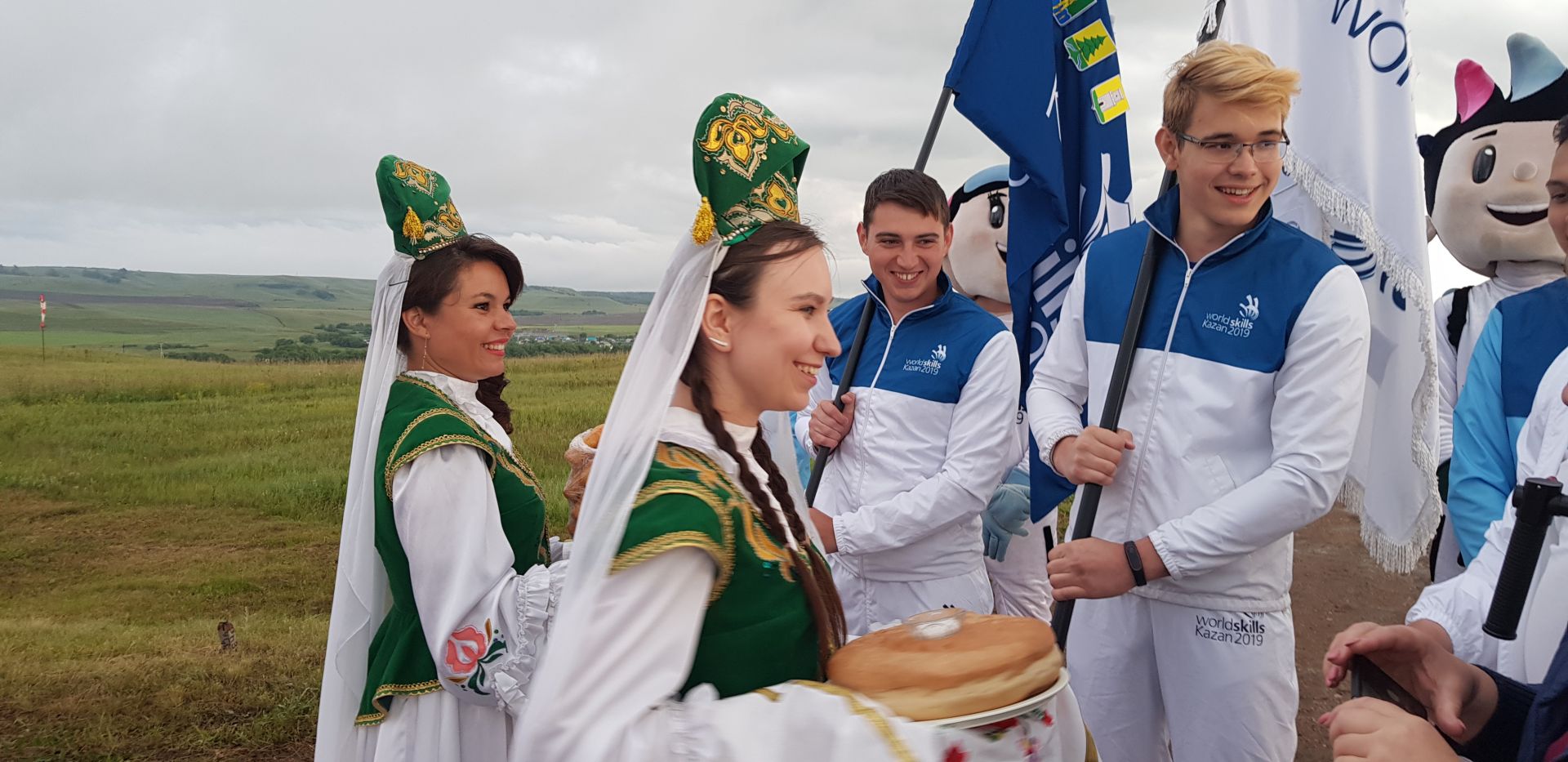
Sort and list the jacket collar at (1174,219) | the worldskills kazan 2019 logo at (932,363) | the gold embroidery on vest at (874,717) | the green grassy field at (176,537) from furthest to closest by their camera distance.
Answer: the green grassy field at (176,537) → the worldskills kazan 2019 logo at (932,363) → the jacket collar at (1174,219) → the gold embroidery on vest at (874,717)

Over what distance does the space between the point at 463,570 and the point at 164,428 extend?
20.5 ft

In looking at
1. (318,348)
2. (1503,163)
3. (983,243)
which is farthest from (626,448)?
(318,348)

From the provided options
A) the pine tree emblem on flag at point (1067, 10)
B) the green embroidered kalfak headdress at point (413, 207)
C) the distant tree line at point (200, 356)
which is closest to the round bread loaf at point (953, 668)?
the green embroidered kalfak headdress at point (413, 207)

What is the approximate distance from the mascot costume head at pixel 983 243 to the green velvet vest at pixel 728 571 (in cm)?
376

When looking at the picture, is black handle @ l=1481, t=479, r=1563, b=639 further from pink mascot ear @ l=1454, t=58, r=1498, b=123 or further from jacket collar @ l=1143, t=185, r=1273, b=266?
pink mascot ear @ l=1454, t=58, r=1498, b=123

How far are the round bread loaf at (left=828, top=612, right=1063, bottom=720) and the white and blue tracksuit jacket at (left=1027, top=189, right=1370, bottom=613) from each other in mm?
1102

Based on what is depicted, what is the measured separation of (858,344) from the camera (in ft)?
11.8

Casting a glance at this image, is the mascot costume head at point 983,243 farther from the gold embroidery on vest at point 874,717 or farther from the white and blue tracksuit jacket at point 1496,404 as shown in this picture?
the gold embroidery on vest at point 874,717

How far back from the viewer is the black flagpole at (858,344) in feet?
11.4

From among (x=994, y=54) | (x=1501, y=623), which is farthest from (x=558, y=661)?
(x=994, y=54)

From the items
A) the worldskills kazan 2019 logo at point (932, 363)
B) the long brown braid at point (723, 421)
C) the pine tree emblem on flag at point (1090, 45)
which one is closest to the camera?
the long brown braid at point (723, 421)

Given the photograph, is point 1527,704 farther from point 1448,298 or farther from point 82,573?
point 82,573

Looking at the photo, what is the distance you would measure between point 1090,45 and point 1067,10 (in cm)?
16

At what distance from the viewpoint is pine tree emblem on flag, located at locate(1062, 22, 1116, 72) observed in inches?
141
